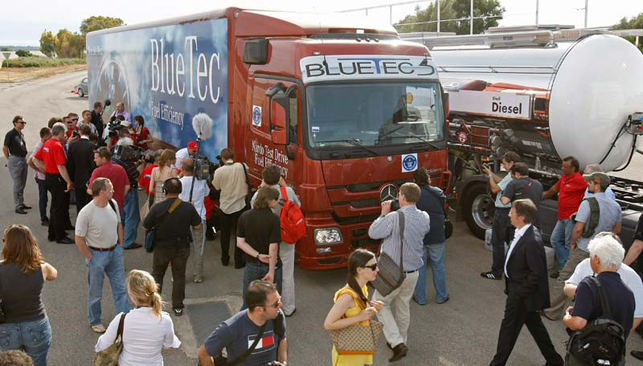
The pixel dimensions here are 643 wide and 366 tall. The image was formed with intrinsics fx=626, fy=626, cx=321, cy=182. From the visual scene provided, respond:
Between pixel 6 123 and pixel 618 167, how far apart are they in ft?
84.8

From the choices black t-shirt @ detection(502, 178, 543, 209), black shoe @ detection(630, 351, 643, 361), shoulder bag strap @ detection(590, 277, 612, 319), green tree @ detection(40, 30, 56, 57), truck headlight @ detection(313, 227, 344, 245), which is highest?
Result: green tree @ detection(40, 30, 56, 57)

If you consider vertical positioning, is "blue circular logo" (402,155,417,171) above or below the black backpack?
above

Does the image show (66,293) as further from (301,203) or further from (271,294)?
(271,294)

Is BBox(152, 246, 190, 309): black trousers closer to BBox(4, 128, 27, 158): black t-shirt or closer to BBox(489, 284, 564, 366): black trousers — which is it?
BBox(489, 284, 564, 366): black trousers

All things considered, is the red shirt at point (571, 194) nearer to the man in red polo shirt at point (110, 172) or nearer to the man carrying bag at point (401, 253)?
the man carrying bag at point (401, 253)

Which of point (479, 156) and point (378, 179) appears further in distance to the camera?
point (479, 156)

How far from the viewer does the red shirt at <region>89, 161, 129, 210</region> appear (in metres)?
8.66

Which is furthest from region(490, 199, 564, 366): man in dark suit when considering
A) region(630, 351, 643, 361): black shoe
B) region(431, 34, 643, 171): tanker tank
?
region(431, 34, 643, 171): tanker tank

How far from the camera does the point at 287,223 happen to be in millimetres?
7035

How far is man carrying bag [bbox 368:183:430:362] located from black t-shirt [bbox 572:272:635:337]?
6.57ft

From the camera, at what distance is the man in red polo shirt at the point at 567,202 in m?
8.16

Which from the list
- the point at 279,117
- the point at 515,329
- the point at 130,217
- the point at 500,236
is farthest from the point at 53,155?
the point at 515,329

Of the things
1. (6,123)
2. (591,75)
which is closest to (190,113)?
(591,75)

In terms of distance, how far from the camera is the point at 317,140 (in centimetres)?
787
